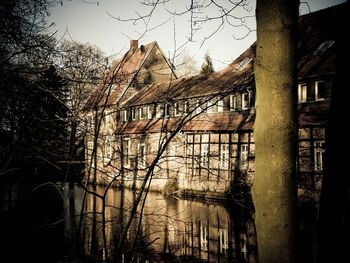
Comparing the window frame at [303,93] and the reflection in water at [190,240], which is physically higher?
the window frame at [303,93]

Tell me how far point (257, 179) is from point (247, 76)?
1.45 metres

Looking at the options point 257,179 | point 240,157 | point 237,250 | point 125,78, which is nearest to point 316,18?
point 240,157

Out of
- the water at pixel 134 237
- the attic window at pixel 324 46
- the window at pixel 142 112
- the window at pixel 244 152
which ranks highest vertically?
the attic window at pixel 324 46

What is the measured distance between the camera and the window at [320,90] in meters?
14.4

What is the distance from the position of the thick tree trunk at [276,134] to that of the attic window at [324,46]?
15875 millimetres

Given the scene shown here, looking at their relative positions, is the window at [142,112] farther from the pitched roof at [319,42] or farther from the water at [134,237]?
the pitched roof at [319,42]

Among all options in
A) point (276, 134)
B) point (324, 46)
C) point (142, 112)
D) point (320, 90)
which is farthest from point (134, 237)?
point (142, 112)

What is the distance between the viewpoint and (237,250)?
8.32m

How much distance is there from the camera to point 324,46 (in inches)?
616

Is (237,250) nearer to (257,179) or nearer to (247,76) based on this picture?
(247,76)

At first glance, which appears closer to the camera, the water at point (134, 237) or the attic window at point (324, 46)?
the water at point (134, 237)

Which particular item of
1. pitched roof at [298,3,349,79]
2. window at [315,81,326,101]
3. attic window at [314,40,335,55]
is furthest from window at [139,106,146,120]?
window at [315,81,326,101]

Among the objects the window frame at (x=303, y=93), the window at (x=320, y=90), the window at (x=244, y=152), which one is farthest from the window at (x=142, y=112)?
the window at (x=320, y=90)

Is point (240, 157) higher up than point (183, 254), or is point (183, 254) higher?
point (240, 157)
